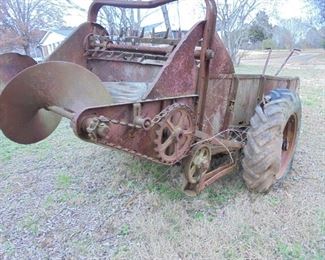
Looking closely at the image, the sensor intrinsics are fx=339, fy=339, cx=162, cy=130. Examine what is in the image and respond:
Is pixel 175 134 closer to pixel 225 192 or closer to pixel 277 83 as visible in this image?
pixel 225 192

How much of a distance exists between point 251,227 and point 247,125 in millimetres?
1154

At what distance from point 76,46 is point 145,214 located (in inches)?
69.7

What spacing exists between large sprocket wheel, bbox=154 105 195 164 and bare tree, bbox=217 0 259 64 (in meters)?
12.2

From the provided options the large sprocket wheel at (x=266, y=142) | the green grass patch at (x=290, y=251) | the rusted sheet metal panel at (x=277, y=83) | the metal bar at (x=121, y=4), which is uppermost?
the metal bar at (x=121, y=4)

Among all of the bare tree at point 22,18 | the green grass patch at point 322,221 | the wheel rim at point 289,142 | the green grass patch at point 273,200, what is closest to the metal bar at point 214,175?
the green grass patch at point 273,200

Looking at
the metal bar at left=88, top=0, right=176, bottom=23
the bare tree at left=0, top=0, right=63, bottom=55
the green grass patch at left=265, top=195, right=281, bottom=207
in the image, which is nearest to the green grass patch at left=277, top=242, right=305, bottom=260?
the green grass patch at left=265, top=195, right=281, bottom=207

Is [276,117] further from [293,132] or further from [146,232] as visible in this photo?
[146,232]

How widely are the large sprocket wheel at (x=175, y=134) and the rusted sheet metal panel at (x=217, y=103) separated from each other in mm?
444

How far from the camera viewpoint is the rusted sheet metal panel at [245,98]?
3.13 metres

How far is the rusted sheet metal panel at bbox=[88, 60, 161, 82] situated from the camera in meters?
3.13

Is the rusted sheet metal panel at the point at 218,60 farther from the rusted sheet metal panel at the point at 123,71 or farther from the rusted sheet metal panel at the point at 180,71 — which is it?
the rusted sheet metal panel at the point at 123,71

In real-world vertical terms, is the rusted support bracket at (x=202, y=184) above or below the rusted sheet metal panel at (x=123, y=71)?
below

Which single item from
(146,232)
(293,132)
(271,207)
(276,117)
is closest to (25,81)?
(146,232)

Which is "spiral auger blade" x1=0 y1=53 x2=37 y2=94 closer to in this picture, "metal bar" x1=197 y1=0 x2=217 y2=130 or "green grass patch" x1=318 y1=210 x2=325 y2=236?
"metal bar" x1=197 y1=0 x2=217 y2=130
